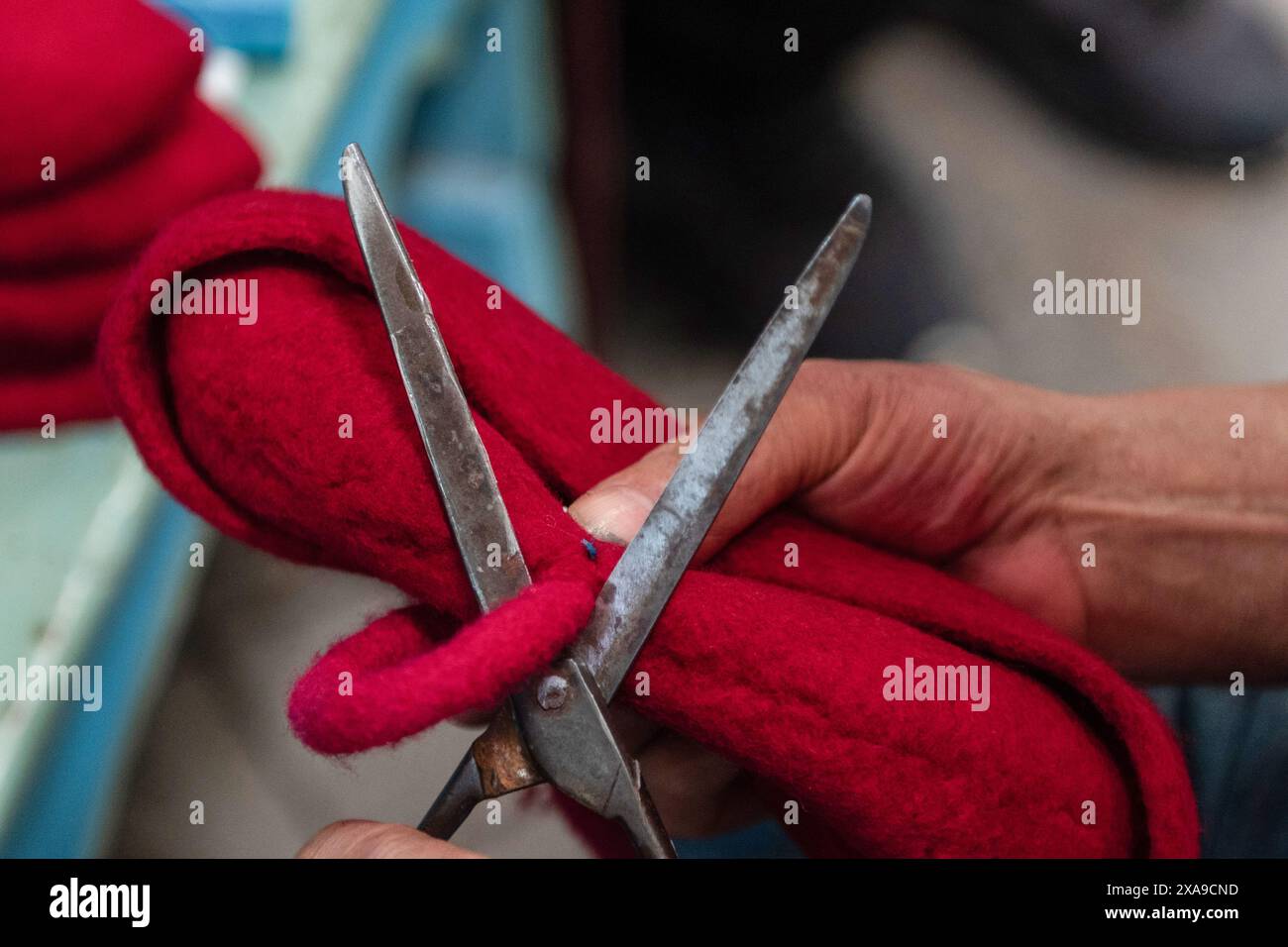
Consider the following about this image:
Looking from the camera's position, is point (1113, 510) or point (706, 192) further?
point (706, 192)

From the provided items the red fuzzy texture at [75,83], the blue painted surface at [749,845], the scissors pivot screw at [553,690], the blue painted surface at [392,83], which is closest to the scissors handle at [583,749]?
the scissors pivot screw at [553,690]

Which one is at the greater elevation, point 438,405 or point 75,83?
point 75,83

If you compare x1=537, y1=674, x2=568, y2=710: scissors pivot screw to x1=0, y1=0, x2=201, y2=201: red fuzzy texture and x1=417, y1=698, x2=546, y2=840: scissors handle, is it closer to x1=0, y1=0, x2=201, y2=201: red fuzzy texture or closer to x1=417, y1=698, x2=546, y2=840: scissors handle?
x1=417, y1=698, x2=546, y2=840: scissors handle

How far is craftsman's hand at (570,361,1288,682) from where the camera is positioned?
52 centimetres

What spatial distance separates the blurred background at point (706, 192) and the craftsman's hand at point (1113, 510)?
36 centimetres

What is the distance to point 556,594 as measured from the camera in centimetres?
34

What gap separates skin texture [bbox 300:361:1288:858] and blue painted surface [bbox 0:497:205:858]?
30 centimetres

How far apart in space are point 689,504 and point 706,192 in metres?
0.94

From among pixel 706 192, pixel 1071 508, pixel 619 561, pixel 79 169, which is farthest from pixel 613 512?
pixel 706 192

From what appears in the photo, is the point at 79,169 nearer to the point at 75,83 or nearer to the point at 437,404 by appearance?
the point at 75,83

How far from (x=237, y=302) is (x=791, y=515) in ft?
0.73

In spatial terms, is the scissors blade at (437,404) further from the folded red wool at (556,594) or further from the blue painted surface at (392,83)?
the blue painted surface at (392,83)

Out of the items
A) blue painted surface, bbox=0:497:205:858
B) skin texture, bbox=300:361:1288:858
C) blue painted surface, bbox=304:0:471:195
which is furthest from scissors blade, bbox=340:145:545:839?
blue painted surface, bbox=304:0:471:195

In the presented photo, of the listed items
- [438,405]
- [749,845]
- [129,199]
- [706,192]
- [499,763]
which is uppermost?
[706,192]
